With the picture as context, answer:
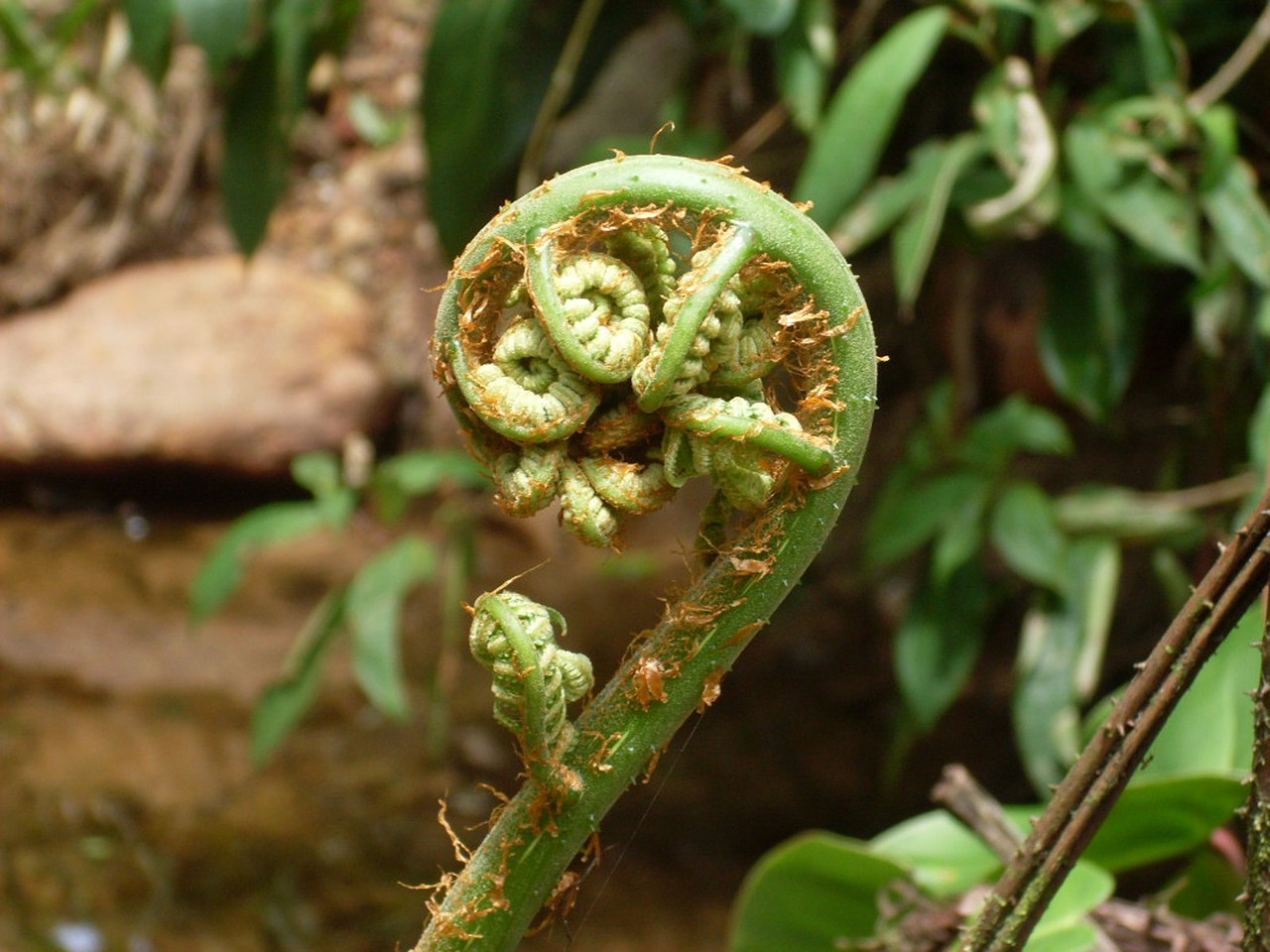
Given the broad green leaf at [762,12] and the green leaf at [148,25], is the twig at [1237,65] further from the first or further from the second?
the green leaf at [148,25]

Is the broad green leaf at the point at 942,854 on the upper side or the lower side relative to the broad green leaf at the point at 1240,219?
lower

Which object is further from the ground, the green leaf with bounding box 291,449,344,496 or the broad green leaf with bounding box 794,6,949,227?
the broad green leaf with bounding box 794,6,949,227

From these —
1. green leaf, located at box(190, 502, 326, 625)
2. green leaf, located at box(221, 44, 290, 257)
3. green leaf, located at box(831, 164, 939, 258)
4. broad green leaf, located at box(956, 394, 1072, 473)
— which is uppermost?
green leaf, located at box(831, 164, 939, 258)

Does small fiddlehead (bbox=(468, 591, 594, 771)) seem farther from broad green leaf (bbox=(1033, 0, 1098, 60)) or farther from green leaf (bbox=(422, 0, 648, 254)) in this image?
green leaf (bbox=(422, 0, 648, 254))

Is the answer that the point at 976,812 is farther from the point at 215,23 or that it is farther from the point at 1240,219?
the point at 215,23

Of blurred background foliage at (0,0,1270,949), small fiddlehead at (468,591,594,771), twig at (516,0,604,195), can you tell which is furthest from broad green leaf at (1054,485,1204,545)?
small fiddlehead at (468,591,594,771)

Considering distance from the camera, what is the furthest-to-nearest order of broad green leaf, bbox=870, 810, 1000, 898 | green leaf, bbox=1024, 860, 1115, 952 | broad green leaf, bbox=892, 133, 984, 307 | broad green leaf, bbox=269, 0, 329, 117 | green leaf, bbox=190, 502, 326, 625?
green leaf, bbox=190, 502, 326, 625, broad green leaf, bbox=269, 0, 329, 117, broad green leaf, bbox=892, 133, 984, 307, broad green leaf, bbox=870, 810, 1000, 898, green leaf, bbox=1024, 860, 1115, 952

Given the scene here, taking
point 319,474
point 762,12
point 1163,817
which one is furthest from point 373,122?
point 1163,817

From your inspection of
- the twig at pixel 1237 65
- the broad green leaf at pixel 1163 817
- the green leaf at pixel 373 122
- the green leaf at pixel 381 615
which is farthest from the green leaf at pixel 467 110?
the green leaf at pixel 373 122
